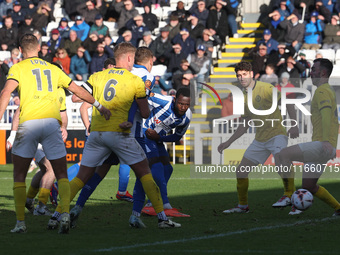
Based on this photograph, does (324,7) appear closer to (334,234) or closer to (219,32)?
→ (219,32)

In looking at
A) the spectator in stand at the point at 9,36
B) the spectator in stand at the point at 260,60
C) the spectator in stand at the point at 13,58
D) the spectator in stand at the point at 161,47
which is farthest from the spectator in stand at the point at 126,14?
the spectator in stand at the point at 260,60

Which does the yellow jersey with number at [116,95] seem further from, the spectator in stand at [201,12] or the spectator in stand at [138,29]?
the spectator in stand at [138,29]

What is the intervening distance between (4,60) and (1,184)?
10272mm

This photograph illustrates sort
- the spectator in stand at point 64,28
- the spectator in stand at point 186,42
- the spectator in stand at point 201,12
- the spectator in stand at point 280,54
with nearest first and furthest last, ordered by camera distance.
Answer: the spectator in stand at point 280,54, the spectator in stand at point 186,42, the spectator in stand at point 201,12, the spectator in stand at point 64,28

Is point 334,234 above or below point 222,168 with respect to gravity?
above

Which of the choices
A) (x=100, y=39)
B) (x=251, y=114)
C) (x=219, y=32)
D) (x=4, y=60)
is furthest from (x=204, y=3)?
(x=251, y=114)

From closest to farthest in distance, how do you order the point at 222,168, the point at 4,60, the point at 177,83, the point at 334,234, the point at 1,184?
the point at 334,234
the point at 1,184
the point at 222,168
the point at 177,83
the point at 4,60

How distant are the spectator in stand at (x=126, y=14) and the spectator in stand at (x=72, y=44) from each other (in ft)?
6.08

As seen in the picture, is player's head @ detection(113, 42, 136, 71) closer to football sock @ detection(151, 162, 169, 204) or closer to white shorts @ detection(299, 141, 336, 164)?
football sock @ detection(151, 162, 169, 204)

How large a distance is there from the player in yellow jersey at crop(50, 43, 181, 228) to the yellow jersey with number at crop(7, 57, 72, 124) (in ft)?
1.53

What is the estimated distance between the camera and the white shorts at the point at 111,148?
8.77m

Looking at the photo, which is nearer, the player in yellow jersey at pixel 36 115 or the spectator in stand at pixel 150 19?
the player in yellow jersey at pixel 36 115

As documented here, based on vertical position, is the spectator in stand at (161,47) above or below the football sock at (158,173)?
above

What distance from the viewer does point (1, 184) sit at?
52.7 ft
